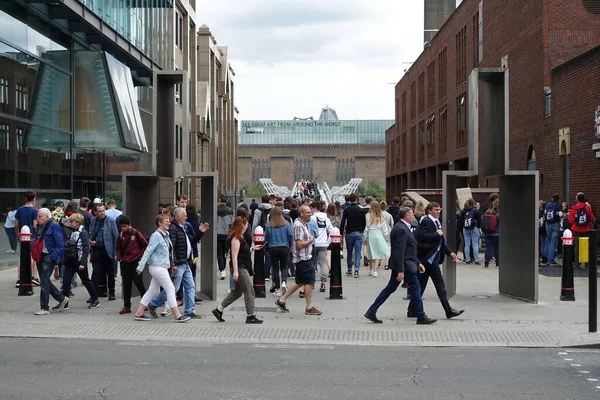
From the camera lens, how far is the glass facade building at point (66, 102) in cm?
2197

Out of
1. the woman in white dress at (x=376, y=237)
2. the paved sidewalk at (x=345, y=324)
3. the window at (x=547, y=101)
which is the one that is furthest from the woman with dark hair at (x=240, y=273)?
the window at (x=547, y=101)

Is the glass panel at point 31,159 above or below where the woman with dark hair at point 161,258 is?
above

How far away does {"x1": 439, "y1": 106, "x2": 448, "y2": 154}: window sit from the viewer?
52.3m

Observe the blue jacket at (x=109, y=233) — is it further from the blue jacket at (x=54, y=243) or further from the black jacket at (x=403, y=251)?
the black jacket at (x=403, y=251)

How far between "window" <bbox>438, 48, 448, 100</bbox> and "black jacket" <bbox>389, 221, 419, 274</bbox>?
41352 mm

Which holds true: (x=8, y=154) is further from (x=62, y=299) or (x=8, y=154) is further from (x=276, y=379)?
(x=276, y=379)

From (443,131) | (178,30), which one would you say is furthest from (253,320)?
(443,131)

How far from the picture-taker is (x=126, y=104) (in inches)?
1259

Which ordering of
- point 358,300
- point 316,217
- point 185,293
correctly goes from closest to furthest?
point 185,293
point 358,300
point 316,217

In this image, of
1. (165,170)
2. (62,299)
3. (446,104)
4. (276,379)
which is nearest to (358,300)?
(165,170)

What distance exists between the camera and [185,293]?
12625mm

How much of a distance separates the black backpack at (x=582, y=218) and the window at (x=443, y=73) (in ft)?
109

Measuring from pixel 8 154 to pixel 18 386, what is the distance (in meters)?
14.6

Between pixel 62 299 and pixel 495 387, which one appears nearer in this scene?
pixel 495 387
